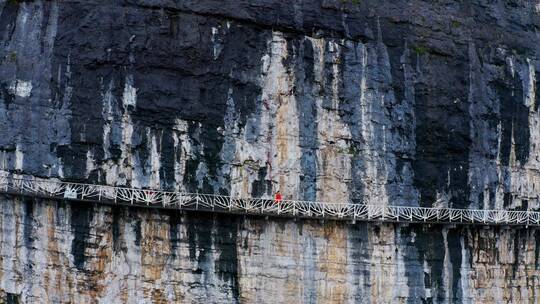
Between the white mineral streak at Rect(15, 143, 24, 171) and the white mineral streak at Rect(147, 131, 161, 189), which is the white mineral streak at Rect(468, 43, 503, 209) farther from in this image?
the white mineral streak at Rect(15, 143, 24, 171)

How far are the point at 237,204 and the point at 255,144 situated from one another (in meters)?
1.92

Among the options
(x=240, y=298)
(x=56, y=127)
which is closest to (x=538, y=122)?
(x=240, y=298)

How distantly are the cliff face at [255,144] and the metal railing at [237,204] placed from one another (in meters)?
0.34

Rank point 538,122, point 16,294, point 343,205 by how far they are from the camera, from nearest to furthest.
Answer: point 16,294 < point 343,205 < point 538,122

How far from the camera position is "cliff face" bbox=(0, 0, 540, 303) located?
22.1 meters

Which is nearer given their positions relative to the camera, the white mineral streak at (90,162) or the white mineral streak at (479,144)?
the white mineral streak at (90,162)

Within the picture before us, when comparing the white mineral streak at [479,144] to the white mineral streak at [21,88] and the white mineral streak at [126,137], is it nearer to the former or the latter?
the white mineral streak at [126,137]

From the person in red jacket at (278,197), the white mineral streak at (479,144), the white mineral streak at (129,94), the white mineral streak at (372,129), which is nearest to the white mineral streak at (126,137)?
the white mineral streak at (129,94)

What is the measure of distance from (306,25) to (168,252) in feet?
26.7

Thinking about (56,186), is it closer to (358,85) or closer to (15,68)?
(15,68)

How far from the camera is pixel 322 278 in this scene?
23094 mm

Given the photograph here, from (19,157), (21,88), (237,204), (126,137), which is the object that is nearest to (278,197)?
(237,204)

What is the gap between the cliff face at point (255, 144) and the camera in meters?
22.1

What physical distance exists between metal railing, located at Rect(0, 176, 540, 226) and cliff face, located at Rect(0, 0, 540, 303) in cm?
34
